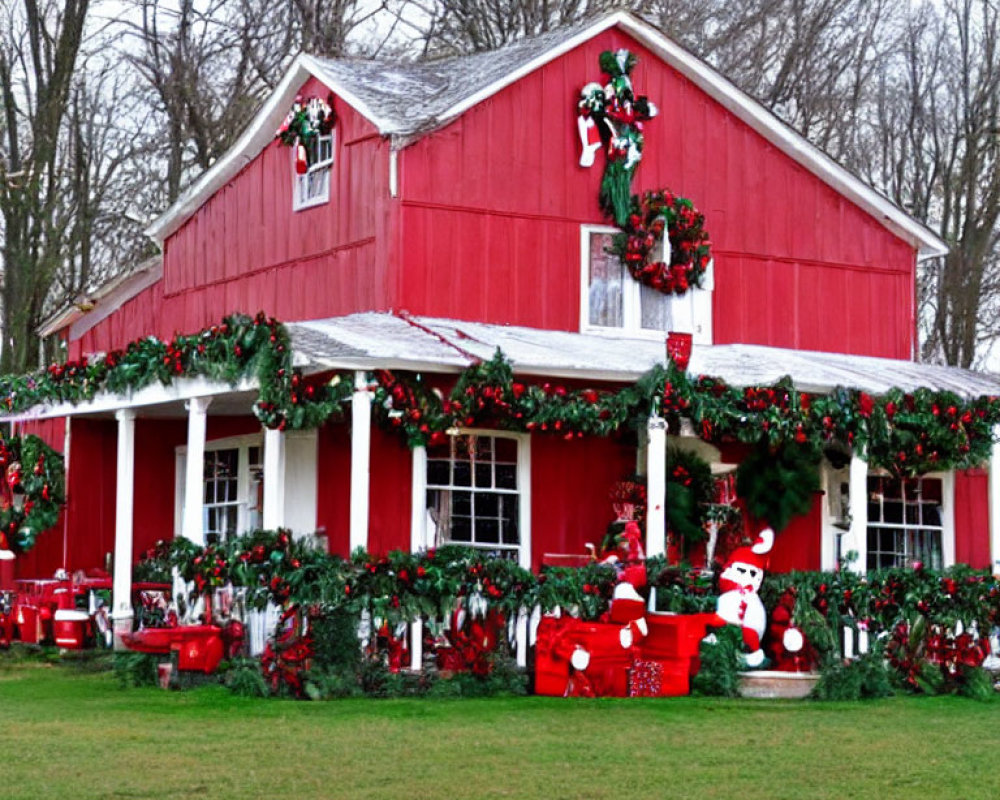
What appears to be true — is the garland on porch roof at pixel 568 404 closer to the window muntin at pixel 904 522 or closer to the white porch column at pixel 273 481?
the white porch column at pixel 273 481

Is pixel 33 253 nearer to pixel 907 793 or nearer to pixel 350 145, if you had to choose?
pixel 350 145

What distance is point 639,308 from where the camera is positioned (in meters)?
22.2

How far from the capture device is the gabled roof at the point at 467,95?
2148 cm

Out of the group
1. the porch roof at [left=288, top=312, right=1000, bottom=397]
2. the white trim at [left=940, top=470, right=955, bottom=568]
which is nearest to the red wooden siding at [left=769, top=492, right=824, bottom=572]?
the white trim at [left=940, top=470, right=955, bottom=568]

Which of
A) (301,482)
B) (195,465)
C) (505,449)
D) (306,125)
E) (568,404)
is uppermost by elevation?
(306,125)

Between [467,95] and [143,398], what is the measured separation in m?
4.49

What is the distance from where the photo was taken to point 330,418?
19.3 meters

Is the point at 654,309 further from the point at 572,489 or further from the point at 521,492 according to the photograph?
the point at 521,492

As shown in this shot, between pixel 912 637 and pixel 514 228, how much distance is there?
19.4 feet

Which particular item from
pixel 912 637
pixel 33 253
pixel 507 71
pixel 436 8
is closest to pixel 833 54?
pixel 436 8

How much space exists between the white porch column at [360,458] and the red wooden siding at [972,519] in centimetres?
808

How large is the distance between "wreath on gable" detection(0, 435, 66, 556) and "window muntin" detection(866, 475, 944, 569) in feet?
29.4

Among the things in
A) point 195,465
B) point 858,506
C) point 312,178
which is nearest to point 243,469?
point 195,465

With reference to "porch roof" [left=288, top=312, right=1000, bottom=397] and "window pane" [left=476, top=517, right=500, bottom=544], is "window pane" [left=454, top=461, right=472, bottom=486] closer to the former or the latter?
"window pane" [left=476, top=517, right=500, bottom=544]
